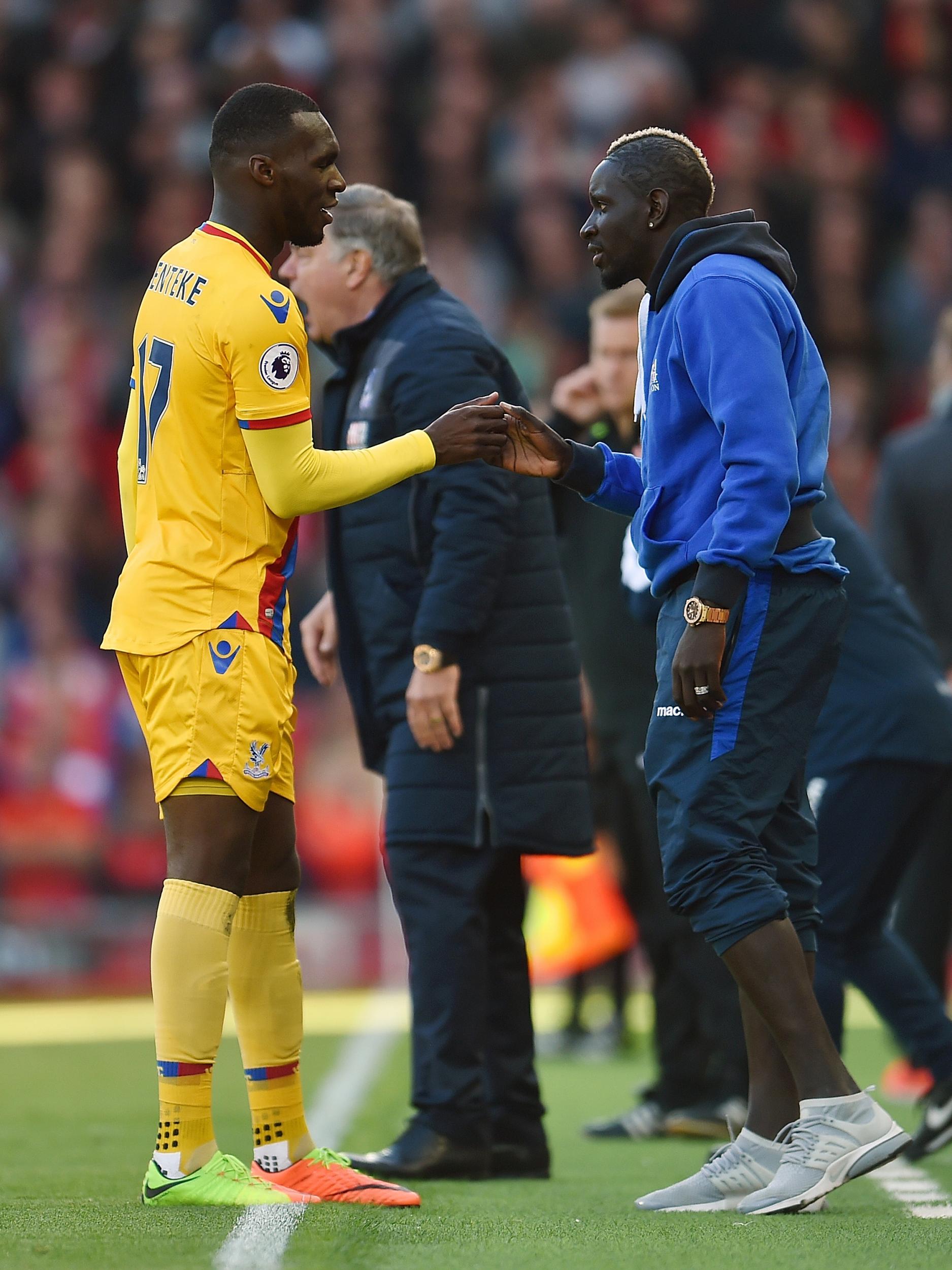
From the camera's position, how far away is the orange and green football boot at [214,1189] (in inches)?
127

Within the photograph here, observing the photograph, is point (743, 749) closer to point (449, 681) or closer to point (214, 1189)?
point (449, 681)

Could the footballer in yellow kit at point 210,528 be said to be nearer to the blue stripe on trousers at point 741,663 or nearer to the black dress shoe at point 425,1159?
the blue stripe on trousers at point 741,663

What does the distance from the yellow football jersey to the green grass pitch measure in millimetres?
1008

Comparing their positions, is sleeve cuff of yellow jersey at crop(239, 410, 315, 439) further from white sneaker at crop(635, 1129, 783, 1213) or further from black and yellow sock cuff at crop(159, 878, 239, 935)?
white sneaker at crop(635, 1129, 783, 1213)

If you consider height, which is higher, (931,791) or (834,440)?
(834,440)

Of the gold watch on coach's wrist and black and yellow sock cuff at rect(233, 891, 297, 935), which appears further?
the gold watch on coach's wrist

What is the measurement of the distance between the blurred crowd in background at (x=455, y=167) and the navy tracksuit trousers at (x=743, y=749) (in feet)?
25.9

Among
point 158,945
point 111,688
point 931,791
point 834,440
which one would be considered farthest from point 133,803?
point 158,945

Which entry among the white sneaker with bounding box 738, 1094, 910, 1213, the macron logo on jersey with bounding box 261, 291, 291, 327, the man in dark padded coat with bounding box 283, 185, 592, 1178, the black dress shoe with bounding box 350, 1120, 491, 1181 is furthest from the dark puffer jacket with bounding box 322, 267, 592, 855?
the white sneaker with bounding box 738, 1094, 910, 1213

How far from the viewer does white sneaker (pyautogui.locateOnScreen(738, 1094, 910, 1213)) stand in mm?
3211

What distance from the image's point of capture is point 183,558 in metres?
3.32

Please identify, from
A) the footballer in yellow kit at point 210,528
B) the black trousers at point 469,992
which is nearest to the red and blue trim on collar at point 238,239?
the footballer in yellow kit at point 210,528

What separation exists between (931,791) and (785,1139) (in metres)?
1.40

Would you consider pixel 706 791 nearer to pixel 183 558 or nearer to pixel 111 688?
pixel 183 558
